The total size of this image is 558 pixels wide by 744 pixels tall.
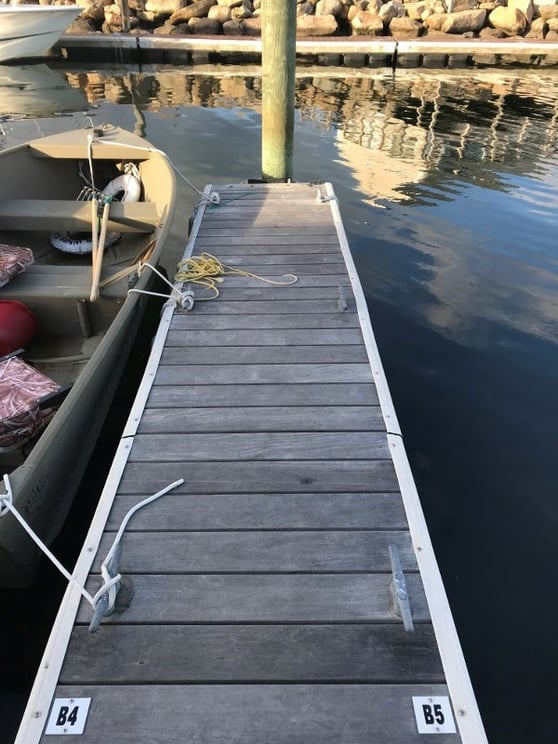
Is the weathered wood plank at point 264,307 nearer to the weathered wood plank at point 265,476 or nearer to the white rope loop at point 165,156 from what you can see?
the weathered wood plank at point 265,476

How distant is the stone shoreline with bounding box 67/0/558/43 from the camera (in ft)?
76.3

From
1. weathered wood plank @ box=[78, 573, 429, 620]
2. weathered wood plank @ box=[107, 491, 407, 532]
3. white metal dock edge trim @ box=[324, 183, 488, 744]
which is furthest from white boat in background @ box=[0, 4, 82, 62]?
weathered wood plank @ box=[78, 573, 429, 620]

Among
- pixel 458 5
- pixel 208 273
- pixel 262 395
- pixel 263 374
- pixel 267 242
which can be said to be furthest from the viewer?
pixel 458 5

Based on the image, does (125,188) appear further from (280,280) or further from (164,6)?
(164,6)

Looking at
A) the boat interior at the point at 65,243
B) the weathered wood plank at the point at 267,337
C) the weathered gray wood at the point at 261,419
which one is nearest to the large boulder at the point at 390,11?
the boat interior at the point at 65,243

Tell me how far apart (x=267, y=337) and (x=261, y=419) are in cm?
110

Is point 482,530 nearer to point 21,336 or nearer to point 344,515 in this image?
point 344,515

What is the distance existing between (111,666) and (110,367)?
2448 millimetres

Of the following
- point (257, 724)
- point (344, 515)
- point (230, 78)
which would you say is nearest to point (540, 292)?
point (344, 515)

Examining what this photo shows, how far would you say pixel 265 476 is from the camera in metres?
3.17

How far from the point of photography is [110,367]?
4219 millimetres

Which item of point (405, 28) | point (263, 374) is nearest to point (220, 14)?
point (405, 28)

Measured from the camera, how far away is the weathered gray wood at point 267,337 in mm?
4457

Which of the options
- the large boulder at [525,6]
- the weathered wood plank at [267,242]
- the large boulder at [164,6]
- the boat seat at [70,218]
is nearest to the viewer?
the weathered wood plank at [267,242]
